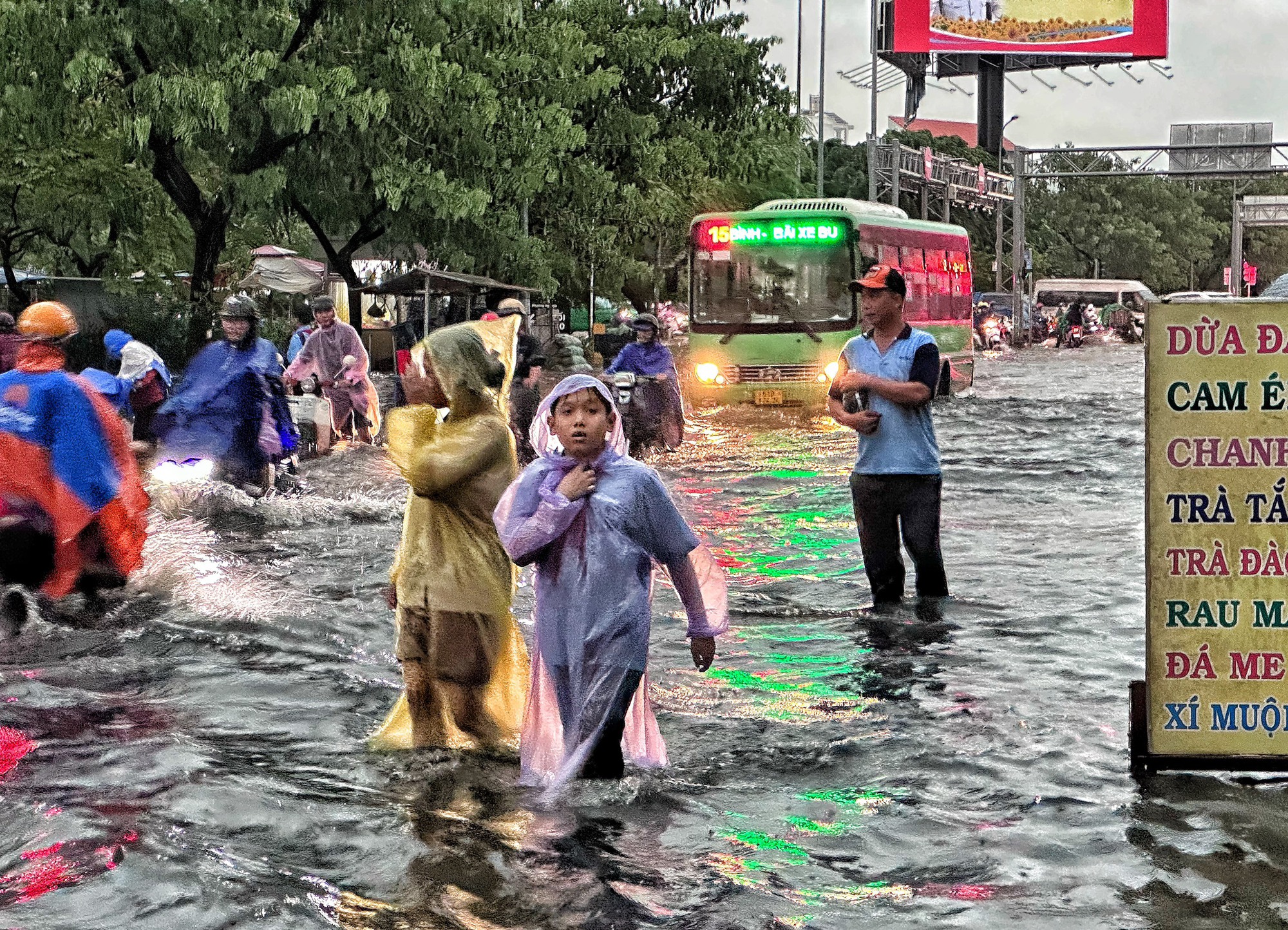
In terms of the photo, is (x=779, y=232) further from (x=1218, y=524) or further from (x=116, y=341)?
(x=1218, y=524)

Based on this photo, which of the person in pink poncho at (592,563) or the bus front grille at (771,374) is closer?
the person in pink poncho at (592,563)

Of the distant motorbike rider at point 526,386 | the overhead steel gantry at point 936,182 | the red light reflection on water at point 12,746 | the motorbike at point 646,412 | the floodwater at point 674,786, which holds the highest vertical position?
the overhead steel gantry at point 936,182

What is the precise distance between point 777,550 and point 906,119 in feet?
223

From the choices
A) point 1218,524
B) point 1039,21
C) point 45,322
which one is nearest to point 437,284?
point 45,322

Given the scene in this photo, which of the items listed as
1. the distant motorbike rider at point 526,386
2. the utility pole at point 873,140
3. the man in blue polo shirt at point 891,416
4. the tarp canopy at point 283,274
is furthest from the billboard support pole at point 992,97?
the man in blue polo shirt at point 891,416

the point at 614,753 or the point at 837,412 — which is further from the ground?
the point at 837,412

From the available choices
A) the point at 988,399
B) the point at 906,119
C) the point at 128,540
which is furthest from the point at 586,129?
the point at 906,119

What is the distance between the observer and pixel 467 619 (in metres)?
6.52

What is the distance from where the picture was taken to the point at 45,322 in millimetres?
9367

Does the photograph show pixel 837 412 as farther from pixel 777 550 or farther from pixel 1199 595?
pixel 777 550

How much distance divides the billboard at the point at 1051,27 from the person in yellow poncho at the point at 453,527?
69.7 metres

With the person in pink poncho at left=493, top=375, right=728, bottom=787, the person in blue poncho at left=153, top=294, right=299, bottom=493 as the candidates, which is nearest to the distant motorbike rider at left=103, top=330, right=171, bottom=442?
the person in blue poncho at left=153, top=294, right=299, bottom=493

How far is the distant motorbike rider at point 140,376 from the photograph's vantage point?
14.3m

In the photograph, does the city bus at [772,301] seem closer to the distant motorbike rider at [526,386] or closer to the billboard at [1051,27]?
the distant motorbike rider at [526,386]
